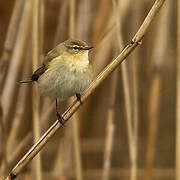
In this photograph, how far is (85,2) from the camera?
2141mm

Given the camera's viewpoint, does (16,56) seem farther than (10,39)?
Yes

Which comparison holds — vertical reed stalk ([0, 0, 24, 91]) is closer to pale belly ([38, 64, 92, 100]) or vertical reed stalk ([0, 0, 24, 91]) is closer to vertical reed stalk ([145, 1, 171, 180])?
pale belly ([38, 64, 92, 100])

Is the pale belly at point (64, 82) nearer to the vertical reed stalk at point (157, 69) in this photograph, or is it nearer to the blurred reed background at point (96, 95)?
the blurred reed background at point (96, 95)

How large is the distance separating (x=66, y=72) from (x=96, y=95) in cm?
101

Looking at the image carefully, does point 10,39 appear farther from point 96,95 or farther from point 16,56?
point 96,95

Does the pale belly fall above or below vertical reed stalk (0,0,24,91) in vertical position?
below

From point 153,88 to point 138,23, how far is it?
538 mm

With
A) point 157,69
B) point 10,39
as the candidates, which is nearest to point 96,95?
point 157,69

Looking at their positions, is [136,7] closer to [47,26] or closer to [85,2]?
[85,2]

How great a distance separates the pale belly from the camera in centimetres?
159

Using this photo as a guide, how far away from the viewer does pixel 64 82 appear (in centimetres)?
160

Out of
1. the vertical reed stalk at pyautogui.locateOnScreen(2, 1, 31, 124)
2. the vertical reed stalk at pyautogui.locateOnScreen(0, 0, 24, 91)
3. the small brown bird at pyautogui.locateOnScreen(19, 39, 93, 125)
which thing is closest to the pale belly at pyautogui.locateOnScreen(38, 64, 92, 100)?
the small brown bird at pyautogui.locateOnScreen(19, 39, 93, 125)

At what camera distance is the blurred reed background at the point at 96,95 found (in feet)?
5.82

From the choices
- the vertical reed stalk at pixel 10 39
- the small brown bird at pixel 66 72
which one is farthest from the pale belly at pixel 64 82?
the vertical reed stalk at pixel 10 39
